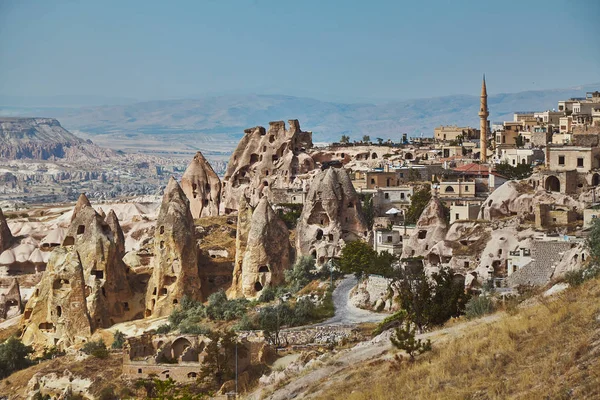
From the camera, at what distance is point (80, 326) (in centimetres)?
4878

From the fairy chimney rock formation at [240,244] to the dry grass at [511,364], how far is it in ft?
89.2

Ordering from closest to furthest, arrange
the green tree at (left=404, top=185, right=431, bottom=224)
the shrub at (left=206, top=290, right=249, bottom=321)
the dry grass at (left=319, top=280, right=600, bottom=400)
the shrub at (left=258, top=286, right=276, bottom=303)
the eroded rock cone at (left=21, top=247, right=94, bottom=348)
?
the dry grass at (left=319, top=280, right=600, bottom=400), the shrub at (left=206, top=290, right=249, bottom=321), the shrub at (left=258, top=286, right=276, bottom=303), the eroded rock cone at (left=21, top=247, right=94, bottom=348), the green tree at (left=404, top=185, right=431, bottom=224)

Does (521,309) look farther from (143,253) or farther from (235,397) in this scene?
(143,253)

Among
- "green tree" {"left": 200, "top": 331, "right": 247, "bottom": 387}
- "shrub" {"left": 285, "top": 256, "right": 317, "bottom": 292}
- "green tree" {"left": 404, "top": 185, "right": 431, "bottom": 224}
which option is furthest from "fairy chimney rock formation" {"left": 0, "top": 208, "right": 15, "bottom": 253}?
"green tree" {"left": 200, "top": 331, "right": 247, "bottom": 387}

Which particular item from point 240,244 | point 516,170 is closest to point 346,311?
point 240,244

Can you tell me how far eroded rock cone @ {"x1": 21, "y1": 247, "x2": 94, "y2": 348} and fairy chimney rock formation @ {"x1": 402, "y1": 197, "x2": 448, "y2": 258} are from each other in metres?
14.2

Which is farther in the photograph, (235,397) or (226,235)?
(226,235)

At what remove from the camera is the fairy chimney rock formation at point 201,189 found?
72.1 m

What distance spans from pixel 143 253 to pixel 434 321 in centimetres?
2740

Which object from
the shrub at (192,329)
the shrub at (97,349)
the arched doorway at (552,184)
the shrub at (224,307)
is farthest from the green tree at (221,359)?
the arched doorway at (552,184)

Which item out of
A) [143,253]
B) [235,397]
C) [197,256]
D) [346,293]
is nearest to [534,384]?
[235,397]

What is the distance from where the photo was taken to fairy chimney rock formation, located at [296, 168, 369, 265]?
53219 mm

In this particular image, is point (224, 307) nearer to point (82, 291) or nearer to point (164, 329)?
point (164, 329)

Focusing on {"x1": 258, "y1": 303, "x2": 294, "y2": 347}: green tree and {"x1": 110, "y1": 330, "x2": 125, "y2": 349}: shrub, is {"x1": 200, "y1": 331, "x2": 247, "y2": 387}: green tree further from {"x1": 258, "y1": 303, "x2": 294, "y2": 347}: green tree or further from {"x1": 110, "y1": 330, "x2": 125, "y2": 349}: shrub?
{"x1": 110, "y1": 330, "x2": 125, "y2": 349}: shrub
